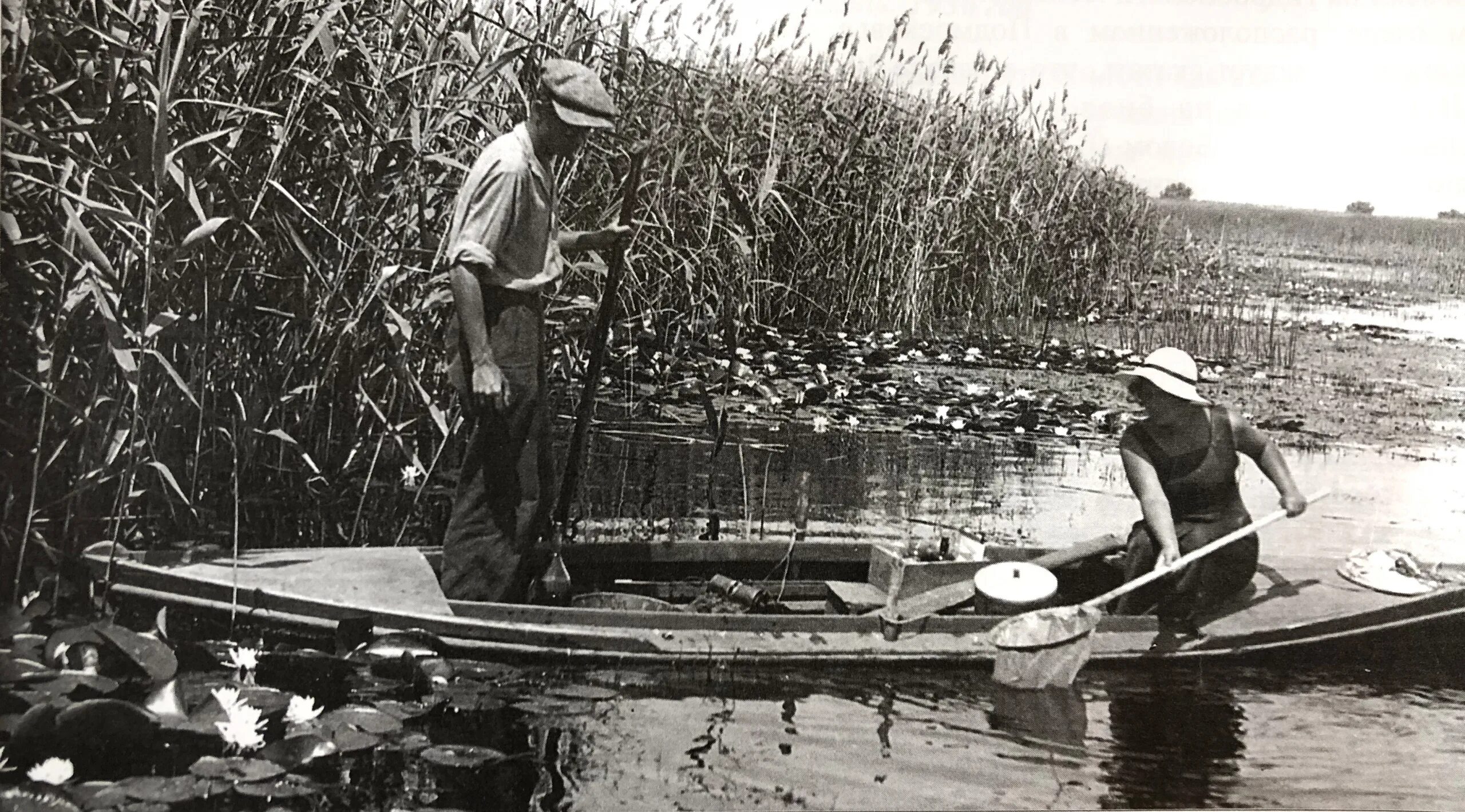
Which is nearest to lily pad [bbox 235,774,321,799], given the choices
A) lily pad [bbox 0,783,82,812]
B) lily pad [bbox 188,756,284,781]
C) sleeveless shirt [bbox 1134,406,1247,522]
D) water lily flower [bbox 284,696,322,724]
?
lily pad [bbox 188,756,284,781]

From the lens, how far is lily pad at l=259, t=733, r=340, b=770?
211cm

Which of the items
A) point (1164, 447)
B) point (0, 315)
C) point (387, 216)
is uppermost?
point (387, 216)

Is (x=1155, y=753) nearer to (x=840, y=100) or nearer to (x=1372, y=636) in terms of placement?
(x=1372, y=636)

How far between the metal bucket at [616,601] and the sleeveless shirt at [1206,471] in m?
1.04

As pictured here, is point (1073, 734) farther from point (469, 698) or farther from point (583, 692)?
point (469, 698)

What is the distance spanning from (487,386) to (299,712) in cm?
61

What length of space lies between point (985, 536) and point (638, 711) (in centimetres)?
150

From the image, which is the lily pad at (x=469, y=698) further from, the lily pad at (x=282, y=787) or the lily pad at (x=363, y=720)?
the lily pad at (x=282, y=787)

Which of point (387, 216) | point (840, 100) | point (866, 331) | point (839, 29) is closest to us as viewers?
point (387, 216)

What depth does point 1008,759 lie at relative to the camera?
242 centimetres

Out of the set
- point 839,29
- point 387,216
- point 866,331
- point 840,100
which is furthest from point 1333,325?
point 387,216

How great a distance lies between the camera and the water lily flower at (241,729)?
2100 mm

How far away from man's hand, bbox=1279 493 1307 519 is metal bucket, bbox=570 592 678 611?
4.05 ft

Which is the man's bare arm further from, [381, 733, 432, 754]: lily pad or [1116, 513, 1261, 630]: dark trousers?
[1116, 513, 1261, 630]: dark trousers
